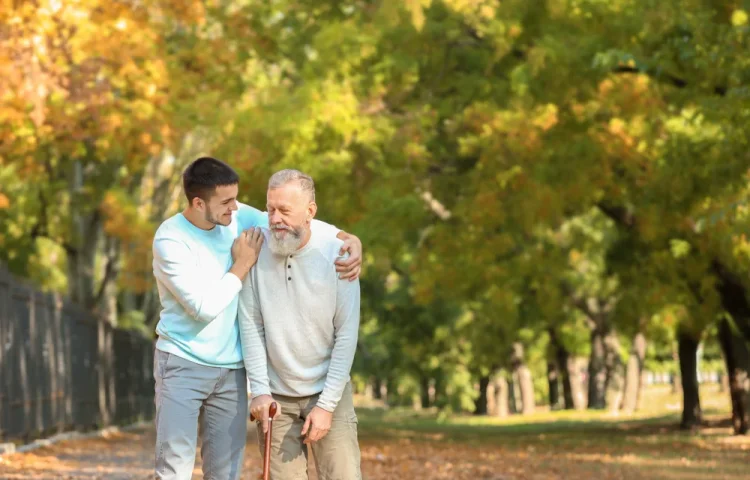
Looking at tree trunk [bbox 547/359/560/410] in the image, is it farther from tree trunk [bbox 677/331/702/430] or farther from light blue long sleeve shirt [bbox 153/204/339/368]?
light blue long sleeve shirt [bbox 153/204/339/368]

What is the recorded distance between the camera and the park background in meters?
17.1

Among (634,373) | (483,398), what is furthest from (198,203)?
(483,398)

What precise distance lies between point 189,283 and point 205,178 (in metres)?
0.47

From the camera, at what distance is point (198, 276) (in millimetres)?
6223

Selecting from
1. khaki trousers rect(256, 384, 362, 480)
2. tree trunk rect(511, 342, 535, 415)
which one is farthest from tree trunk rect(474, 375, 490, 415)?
khaki trousers rect(256, 384, 362, 480)

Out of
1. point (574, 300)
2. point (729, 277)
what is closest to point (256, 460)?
point (729, 277)

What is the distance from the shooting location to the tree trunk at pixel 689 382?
98.2 feet

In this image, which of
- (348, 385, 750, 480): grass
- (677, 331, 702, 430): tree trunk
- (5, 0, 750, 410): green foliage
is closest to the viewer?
(348, 385, 750, 480): grass

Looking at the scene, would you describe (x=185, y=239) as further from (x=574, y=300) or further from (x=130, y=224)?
(x=574, y=300)

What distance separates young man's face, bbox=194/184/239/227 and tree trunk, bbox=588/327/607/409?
127ft

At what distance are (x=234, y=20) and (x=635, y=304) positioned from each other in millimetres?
10005

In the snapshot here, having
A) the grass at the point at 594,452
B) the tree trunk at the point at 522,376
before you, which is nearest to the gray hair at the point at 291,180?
the grass at the point at 594,452

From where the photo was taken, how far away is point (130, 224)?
93.8 ft

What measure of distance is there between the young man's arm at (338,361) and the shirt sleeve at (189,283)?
459mm
